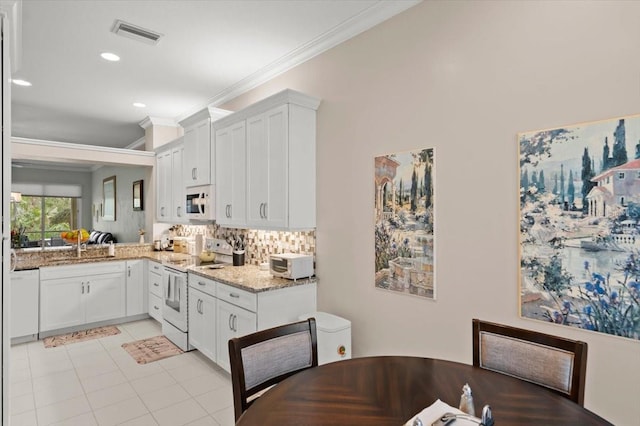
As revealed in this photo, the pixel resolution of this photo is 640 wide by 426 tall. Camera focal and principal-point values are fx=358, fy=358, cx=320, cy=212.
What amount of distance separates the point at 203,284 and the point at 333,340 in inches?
60.2

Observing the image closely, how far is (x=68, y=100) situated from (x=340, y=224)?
4.20 meters

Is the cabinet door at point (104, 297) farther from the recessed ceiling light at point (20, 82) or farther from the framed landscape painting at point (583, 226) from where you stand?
the framed landscape painting at point (583, 226)

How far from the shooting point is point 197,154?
4.23 m

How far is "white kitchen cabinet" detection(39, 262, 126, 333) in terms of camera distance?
173 inches

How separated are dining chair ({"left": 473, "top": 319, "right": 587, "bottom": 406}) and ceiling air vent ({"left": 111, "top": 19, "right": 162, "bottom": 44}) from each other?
127 inches

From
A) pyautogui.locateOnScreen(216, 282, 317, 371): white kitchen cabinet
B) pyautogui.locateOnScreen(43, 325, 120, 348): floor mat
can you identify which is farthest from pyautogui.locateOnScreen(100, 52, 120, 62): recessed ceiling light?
pyautogui.locateOnScreen(43, 325, 120, 348): floor mat

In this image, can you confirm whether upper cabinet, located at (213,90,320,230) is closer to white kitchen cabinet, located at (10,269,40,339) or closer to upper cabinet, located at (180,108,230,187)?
upper cabinet, located at (180,108,230,187)

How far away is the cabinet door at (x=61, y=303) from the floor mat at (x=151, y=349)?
102cm

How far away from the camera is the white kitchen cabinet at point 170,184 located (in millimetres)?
4932

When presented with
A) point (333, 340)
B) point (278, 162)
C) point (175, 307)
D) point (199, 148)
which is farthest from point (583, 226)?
point (175, 307)

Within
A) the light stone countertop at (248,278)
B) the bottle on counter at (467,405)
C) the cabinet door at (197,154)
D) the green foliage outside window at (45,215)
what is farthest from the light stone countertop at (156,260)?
the green foliage outside window at (45,215)

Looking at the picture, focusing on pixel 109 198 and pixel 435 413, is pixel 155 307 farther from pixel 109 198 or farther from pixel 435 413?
pixel 109 198

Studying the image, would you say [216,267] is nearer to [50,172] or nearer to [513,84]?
[513,84]

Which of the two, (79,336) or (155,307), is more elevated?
(155,307)
